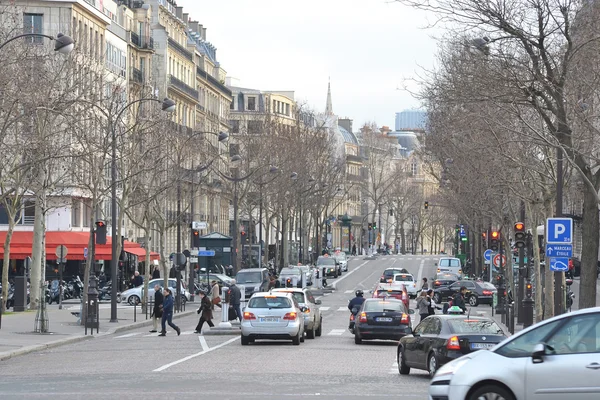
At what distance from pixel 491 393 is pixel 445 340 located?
9044 millimetres

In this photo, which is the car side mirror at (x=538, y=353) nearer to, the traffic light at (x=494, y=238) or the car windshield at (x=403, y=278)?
the traffic light at (x=494, y=238)

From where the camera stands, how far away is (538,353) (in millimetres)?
14180

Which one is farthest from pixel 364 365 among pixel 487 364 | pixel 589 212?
pixel 487 364

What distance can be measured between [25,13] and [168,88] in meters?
29.3

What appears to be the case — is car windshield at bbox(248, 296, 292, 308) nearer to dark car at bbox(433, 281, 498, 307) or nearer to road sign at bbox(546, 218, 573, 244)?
road sign at bbox(546, 218, 573, 244)

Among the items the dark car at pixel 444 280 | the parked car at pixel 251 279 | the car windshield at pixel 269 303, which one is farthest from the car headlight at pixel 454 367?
the dark car at pixel 444 280

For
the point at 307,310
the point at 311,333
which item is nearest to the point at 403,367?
the point at 307,310

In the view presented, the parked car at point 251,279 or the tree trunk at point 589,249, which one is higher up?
the tree trunk at point 589,249

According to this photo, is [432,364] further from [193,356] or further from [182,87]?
[182,87]

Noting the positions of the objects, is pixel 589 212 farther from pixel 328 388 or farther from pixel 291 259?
pixel 291 259

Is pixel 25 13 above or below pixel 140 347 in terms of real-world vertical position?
above

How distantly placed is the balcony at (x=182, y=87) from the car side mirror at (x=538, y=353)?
89948 millimetres

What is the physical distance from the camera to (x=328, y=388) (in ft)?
72.0

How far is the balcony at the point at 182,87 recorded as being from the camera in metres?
103
